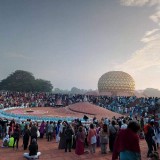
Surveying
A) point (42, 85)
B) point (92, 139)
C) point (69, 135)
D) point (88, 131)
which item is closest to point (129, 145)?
point (92, 139)

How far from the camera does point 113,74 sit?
75.6 m

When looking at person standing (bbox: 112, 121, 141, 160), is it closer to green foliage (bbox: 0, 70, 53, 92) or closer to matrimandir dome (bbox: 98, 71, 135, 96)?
matrimandir dome (bbox: 98, 71, 135, 96)

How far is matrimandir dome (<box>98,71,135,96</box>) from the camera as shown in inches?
2852

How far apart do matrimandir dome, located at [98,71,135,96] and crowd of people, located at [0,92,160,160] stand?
102 ft

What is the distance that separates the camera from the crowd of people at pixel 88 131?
509 centimetres

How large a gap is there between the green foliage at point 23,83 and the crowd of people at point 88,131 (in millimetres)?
35782

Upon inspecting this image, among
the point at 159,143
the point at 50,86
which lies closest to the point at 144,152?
the point at 159,143

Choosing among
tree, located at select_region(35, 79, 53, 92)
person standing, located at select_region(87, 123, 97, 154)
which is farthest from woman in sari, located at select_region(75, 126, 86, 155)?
tree, located at select_region(35, 79, 53, 92)

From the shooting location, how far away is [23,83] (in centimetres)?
7994

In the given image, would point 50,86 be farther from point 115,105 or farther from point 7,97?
point 115,105

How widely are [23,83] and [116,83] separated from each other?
3130cm

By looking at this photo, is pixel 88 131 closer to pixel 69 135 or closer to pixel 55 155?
pixel 69 135

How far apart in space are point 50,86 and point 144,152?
3053 inches

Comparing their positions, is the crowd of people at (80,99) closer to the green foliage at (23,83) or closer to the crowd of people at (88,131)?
the crowd of people at (88,131)
